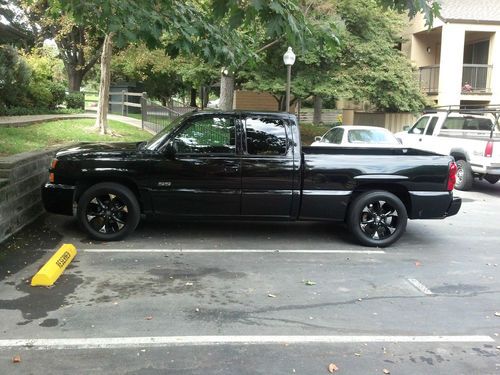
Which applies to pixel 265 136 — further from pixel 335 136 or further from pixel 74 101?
pixel 74 101

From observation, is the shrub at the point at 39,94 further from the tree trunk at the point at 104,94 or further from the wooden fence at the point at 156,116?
the tree trunk at the point at 104,94

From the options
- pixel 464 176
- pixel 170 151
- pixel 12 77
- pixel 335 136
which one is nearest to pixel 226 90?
pixel 335 136

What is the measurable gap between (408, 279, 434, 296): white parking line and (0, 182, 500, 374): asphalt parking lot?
0.02 meters

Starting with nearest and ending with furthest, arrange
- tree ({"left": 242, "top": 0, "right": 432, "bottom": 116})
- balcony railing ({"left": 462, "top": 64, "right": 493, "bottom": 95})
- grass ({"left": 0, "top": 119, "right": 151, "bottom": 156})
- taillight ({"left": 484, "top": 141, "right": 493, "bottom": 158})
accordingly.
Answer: grass ({"left": 0, "top": 119, "right": 151, "bottom": 156}), taillight ({"left": 484, "top": 141, "right": 493, "bottom": 158}), tree ({"left": 242, "top": 0, "right": 432, "bottom": 116}), balcony railing ({"left": 462, "top": 64, "right": 493, "bottom": 95})

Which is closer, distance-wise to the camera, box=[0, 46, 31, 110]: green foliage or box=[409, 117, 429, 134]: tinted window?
box=[409, 117, 429, 134]: tinted window

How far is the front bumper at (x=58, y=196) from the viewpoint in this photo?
7109mm

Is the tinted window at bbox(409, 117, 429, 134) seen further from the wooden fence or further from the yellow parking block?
the yellow parking block

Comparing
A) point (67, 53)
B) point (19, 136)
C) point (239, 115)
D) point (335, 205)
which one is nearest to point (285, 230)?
point (335, 205)

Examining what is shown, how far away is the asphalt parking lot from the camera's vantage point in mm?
4004

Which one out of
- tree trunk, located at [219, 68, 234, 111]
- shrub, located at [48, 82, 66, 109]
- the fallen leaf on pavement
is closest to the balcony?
tree trunk, located at [219, 68, 234, 111]

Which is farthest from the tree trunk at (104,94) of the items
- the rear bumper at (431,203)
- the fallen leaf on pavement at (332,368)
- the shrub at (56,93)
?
the fallen leaf on pavement at (332,368)

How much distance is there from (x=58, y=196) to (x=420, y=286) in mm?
4612

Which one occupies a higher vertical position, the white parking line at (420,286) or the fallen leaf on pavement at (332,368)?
the white parking line at (420,286)

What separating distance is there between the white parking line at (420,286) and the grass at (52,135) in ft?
25.5
